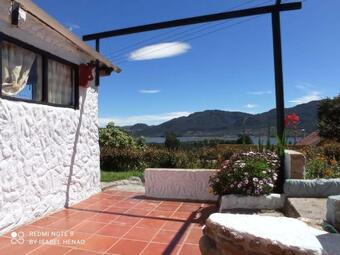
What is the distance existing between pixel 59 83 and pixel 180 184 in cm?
327

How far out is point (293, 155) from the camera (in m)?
5.84

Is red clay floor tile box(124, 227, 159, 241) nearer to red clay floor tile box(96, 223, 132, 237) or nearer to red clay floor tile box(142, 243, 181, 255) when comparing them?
red clay floor tile box(96, 223, 132, 237)

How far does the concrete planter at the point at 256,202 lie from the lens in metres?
5.54

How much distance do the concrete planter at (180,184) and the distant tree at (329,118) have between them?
70.0ft

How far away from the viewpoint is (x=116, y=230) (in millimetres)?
5109

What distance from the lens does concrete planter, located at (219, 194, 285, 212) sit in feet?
18.2

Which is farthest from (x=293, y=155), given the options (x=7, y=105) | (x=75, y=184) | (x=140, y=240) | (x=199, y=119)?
(x=199, y=119)

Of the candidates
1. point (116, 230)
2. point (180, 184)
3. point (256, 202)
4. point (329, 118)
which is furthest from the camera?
point (329, 118)

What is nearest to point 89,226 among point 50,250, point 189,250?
point 50,250

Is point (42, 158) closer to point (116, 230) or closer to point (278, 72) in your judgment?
point (116, 230)

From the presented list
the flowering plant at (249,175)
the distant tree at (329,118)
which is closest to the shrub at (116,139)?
the flowering plant at (249,175)

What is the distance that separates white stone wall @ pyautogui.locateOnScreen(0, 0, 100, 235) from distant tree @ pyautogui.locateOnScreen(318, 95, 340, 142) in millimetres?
22896

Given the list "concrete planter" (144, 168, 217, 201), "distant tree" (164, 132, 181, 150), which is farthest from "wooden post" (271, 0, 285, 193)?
"distant tree" (164, 132, 181, 150)

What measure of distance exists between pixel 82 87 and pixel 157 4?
4.51 m
